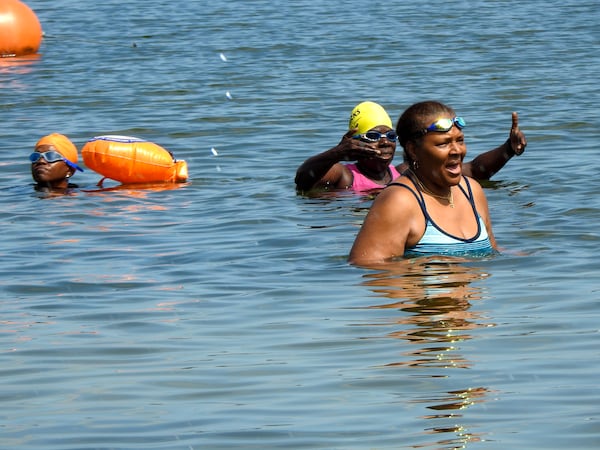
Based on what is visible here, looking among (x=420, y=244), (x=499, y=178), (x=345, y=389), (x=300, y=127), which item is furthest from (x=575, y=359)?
(x=300, y=127)

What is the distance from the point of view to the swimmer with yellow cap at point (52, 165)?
13398mm

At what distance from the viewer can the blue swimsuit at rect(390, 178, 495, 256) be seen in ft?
27.1

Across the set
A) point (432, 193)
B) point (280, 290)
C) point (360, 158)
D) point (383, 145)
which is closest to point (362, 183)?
point (383, 145)

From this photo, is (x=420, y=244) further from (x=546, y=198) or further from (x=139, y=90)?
(x=139, y=90)

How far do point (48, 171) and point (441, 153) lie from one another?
6.28 metres

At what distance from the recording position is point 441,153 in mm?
8078

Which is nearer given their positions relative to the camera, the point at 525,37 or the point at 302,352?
the point at 302,352

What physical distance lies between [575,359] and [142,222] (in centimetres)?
575

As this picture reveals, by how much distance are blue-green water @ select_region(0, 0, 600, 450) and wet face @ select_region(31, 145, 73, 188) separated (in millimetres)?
368

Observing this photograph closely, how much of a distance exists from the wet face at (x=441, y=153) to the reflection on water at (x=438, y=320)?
0.60 metres

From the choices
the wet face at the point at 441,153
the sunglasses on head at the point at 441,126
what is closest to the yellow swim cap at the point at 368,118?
the wet face at the point at 441,153

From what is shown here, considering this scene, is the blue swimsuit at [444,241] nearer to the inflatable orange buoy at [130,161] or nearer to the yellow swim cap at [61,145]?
the inflatable orange buoy at [130,161]

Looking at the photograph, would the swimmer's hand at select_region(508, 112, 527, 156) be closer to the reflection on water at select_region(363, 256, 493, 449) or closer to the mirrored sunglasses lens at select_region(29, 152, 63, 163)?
the reflection on water at select_region(363, 256, 493, 449)

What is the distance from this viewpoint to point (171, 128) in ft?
57.2
